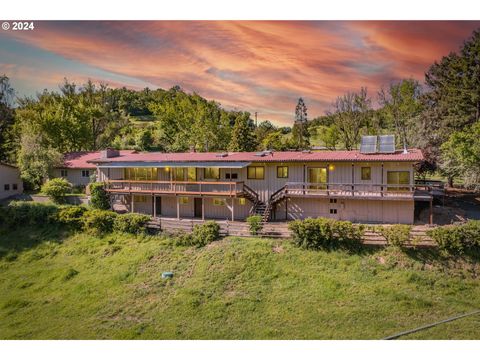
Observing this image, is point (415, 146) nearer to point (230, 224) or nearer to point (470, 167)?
point (470, 167)

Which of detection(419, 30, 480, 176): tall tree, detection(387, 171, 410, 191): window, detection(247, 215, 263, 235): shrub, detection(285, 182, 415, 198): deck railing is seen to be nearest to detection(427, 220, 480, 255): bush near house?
detection(285, 182, 415, 198): deck railing

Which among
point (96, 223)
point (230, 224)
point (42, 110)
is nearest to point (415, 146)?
point (230, 224)

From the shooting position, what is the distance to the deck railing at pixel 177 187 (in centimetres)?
1870

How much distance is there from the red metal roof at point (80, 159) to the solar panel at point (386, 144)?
17613 millimetres

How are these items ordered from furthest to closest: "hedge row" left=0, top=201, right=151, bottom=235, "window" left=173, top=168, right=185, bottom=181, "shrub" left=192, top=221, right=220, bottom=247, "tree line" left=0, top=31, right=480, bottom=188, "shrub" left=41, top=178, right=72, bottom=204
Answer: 1. "tree line" left=0, top=31, right=480, bottom=188
2. "shrub" left=41, top=178, right=72, bottom=204
3. "window" left=173, top=168, right=185, bottom=181
4. "hedge row" left=0, top=201, right=151, bottom=235
5. "shrub" left=192, top=221, right=220, bottom=247

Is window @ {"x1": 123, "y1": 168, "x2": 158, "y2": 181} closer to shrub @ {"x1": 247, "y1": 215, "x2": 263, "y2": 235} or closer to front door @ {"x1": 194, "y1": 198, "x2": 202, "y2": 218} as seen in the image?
front door @ {"x1": 194, "y1": 198, "x2": 202, "y2": 218}

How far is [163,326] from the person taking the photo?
11.2m

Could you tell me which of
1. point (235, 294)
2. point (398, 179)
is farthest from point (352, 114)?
point (235, 294)

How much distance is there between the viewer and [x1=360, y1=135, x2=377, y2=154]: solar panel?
17.8 m

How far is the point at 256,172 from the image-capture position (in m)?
19.2

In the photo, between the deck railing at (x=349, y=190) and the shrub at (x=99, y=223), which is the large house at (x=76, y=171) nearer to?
the shrub at (x=99, y=223)

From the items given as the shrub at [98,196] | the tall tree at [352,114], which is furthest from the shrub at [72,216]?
the tall tree at [352,114]

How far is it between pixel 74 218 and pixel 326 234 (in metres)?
13.3

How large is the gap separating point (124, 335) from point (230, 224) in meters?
7.43
